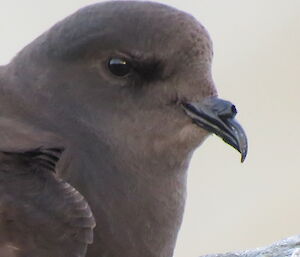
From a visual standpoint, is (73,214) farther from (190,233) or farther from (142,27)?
(190,233)

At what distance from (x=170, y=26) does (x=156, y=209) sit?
0.60 metres

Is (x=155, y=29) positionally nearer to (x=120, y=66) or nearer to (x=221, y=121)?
(x=120, y=66)

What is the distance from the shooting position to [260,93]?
33.3 ft

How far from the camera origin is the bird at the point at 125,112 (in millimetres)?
4902

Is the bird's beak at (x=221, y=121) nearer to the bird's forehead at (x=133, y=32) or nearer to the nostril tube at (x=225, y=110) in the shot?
the nostril tube at (x=225, y=110)

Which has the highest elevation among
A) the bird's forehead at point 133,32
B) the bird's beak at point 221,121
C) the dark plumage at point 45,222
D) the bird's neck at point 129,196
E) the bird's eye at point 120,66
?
the bird's forehead at point 133,32

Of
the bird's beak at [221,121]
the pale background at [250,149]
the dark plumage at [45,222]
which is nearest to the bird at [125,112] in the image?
the bird's beak at [221,121]

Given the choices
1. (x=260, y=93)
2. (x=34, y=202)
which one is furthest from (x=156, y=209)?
(x=260, y=93)

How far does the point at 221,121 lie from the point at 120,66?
14.7 inches

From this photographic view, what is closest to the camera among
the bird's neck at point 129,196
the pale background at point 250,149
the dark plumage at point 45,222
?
the dark plumage at point 45,222

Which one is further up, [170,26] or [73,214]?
[170,26]

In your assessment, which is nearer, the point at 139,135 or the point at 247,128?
the point at 139,135

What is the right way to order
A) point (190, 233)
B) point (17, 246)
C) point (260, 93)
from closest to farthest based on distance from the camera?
1. point (17, 246)
2. point (190, 233)
3. point (260, 93)

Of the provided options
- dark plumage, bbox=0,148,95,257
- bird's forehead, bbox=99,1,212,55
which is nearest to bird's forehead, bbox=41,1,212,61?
bird's forehead, bbox=99,1,212,55
